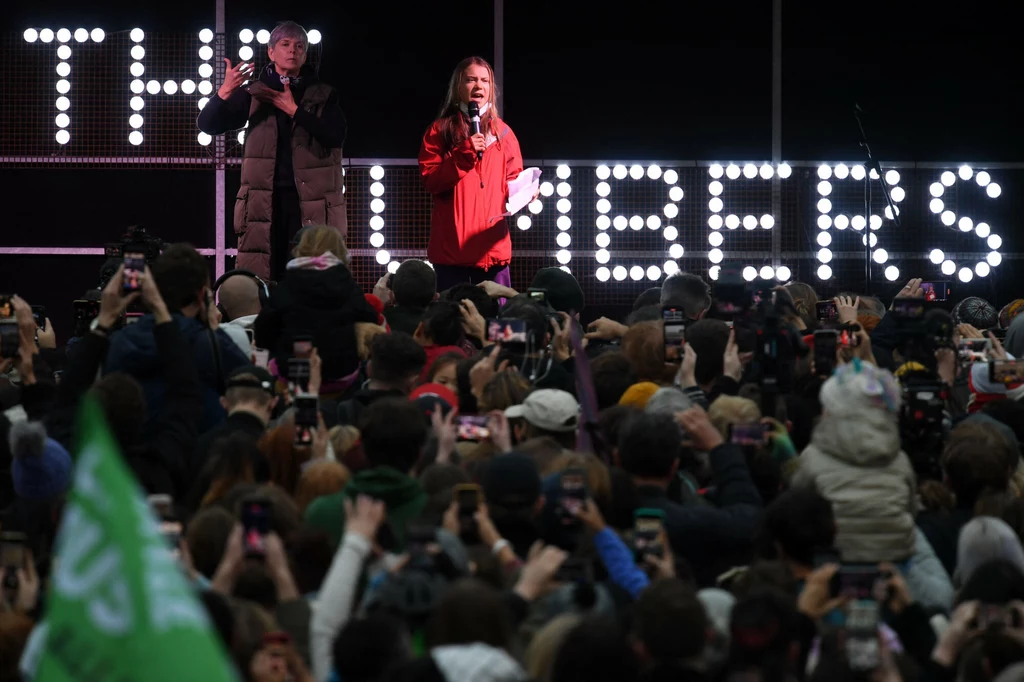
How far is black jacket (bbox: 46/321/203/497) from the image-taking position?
591cm

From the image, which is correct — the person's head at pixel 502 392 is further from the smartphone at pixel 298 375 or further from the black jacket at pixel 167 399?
the black jacket at pixel 167 399

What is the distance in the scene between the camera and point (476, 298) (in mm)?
8625

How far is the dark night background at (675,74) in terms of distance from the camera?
42.1ft

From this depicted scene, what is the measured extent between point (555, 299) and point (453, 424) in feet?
9.10

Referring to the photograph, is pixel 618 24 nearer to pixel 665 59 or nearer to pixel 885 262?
pixel 665 59

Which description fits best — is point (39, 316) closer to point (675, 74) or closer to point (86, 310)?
point (86, 310)

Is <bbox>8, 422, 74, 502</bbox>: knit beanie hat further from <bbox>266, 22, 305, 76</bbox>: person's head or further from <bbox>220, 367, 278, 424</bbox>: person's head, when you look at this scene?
<bbox>266, 22, 305, 76</bbox>: person's head

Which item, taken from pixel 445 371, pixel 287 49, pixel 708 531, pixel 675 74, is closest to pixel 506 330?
pixel 445 371

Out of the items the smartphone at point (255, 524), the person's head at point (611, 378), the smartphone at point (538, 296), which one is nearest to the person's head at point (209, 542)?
the smartphone at point (255, 524)

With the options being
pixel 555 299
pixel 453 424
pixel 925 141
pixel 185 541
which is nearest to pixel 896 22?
pixel 925 141

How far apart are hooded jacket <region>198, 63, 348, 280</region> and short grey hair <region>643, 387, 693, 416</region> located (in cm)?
487

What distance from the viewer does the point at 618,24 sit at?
13234mm

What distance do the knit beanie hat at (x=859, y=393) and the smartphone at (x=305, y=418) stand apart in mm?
1707

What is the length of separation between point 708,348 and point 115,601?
181 inches
